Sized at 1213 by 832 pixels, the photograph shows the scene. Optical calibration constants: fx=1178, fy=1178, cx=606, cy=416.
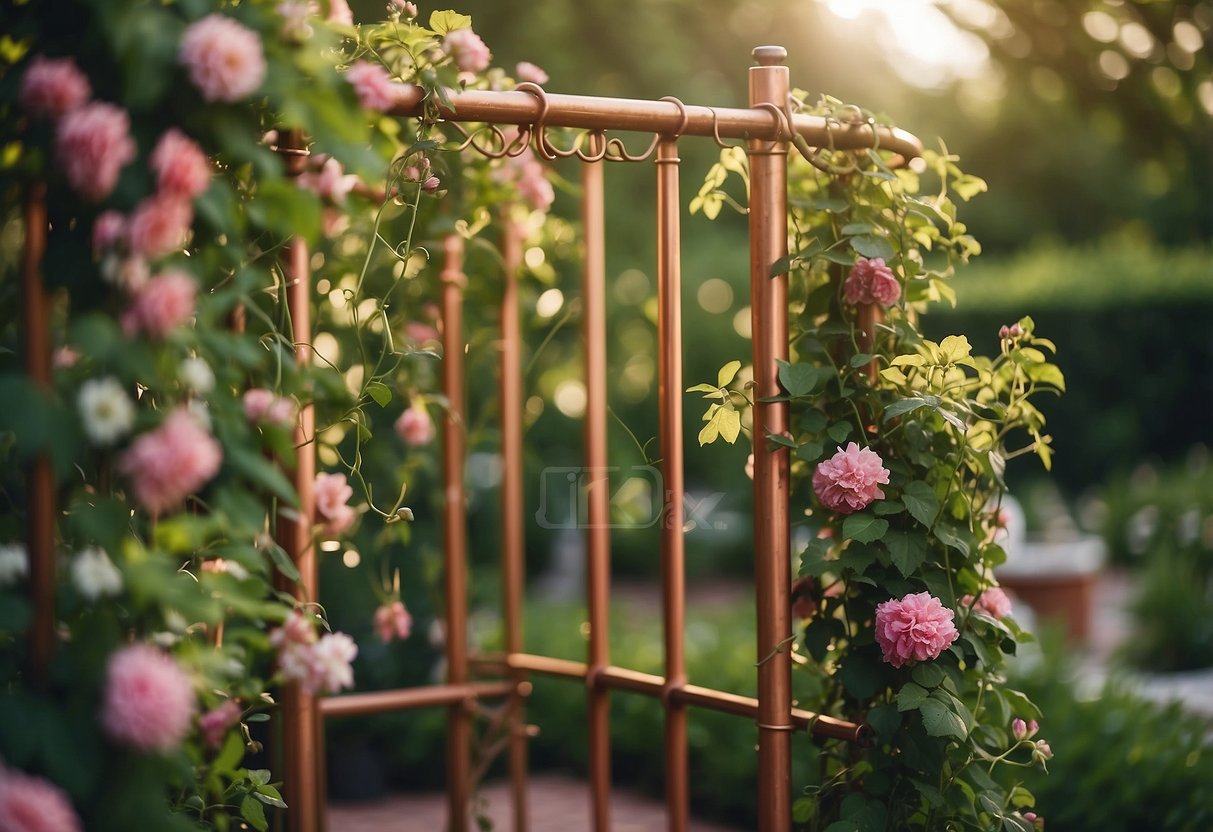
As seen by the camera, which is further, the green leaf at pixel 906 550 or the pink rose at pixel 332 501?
the pink rose at pixel 332 501

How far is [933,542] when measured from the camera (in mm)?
2182

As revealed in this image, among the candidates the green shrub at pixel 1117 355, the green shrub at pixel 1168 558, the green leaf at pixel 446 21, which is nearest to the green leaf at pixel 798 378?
the green leaf at pixel 446 21

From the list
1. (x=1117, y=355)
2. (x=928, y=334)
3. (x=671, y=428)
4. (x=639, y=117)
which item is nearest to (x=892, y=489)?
(x=671, y=428)

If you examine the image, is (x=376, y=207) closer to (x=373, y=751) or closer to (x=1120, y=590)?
(x=373, y=751)

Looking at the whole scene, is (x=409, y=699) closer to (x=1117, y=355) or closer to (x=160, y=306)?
(x=160, y=306)

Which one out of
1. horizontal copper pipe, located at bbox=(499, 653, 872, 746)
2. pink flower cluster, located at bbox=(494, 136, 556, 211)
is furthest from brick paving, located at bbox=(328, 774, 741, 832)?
pink flower cluster, located at bbox=(494, 136, 556, 211)

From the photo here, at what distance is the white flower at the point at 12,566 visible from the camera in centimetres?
143

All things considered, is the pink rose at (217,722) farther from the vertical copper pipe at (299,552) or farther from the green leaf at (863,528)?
the green leaf at (863,528)

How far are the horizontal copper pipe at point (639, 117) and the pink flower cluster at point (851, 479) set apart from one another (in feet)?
1.99

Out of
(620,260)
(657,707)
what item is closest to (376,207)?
(657,707)

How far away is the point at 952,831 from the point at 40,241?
1.77 metres

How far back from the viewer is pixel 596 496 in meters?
2.54

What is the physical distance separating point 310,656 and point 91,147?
73cm

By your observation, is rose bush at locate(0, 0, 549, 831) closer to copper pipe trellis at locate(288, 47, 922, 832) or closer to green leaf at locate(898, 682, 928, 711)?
copper pipe trellis at locate(288, 47, 922, 832)
